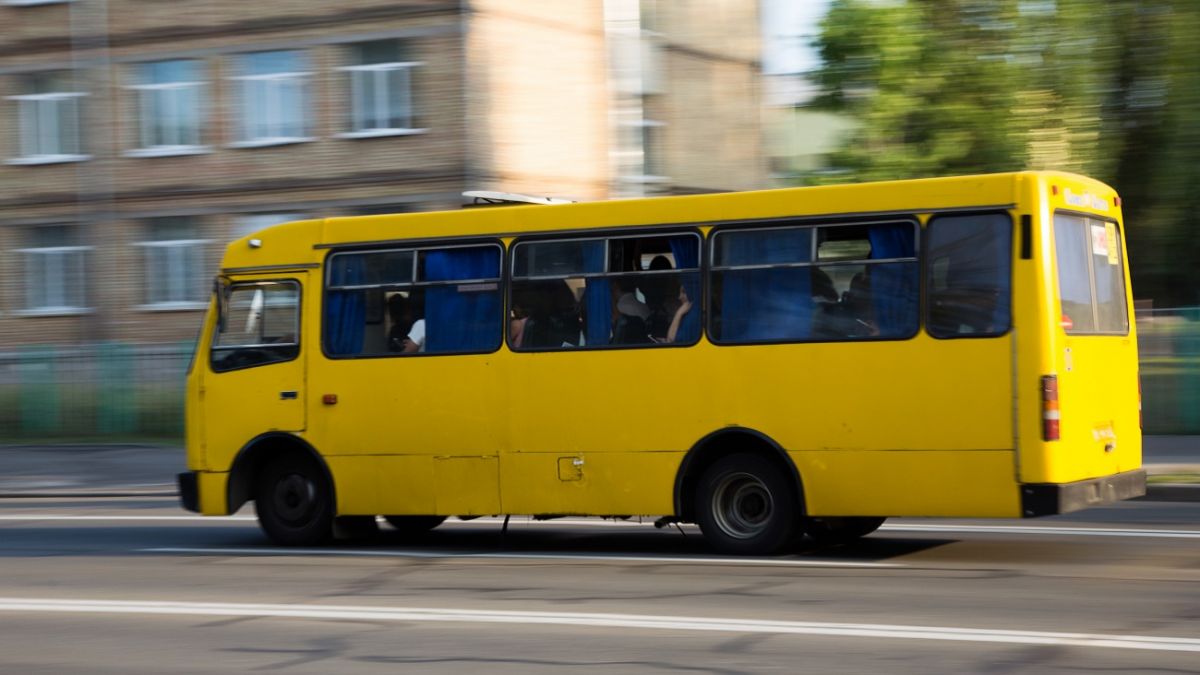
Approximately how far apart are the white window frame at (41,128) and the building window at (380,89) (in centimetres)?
615

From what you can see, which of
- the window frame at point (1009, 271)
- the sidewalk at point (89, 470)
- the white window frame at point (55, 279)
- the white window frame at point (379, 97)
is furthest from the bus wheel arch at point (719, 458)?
the white window frame at point (55, 279)

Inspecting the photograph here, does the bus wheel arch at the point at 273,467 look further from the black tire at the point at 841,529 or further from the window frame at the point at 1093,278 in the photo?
the window frame at the point at 1093,278

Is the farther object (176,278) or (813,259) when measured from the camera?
(176,278)

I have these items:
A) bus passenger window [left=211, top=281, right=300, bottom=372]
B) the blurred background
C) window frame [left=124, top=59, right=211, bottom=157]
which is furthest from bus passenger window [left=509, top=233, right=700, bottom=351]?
window frame [left=124, top=59, right=211, bottom=157]

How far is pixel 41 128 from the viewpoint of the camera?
110 feet

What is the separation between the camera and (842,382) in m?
11.2

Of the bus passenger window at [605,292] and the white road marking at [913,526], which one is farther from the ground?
the bus passenger window at [605,292]

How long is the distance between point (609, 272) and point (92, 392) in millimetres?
19107

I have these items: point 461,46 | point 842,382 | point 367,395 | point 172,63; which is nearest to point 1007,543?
point 842,382

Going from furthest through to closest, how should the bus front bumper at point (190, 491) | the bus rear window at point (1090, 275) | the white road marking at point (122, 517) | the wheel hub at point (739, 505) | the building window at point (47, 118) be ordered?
the building window at point (47, 118), the white road marking at point (122, 517), the bus front bumper at point (190, 491), the wheel hub at point (739, 505), the bus rear window at point (1090, 275)

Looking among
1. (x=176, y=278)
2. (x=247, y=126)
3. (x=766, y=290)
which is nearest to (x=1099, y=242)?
(x=766, y=290)

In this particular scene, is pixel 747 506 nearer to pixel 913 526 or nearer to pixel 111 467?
pixel 913 526

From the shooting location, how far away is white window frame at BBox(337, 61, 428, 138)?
30.0 meters

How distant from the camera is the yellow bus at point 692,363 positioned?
35.3ft
